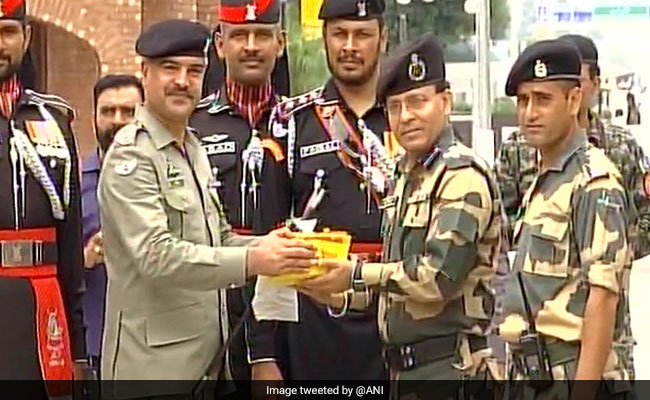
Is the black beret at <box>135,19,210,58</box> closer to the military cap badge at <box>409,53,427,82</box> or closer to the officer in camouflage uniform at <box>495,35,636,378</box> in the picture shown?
the military cap badge at <box>409,53,427,82</box>

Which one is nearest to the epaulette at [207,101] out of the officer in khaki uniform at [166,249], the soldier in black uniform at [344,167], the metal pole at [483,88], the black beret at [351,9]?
the soldier in black uniform at [344,167]

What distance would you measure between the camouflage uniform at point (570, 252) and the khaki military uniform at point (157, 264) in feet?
2.65

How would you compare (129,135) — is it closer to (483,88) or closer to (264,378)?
(264,378)

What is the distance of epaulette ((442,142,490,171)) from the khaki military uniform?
63 centimetres

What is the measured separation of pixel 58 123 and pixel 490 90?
2841mm

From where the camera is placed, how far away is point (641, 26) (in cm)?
596

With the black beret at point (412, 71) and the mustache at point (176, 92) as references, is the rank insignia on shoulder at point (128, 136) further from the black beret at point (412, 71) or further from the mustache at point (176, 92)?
the black beret at point (412, 71)

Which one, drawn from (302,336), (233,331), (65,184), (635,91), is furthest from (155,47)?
(635,91)

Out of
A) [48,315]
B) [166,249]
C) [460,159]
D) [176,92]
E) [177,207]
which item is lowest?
[48,315]

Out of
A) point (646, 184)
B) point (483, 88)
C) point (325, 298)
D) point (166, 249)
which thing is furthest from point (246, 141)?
point (483, 88)

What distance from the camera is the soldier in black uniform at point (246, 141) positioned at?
4.26 metres

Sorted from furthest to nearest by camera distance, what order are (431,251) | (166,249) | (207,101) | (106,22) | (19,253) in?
1. (106,22)
2. (207,101)
3. (19,253)
4. (431,251)
5. (166,249)

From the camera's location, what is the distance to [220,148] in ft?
14.3

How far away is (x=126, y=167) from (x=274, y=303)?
2.54ft
